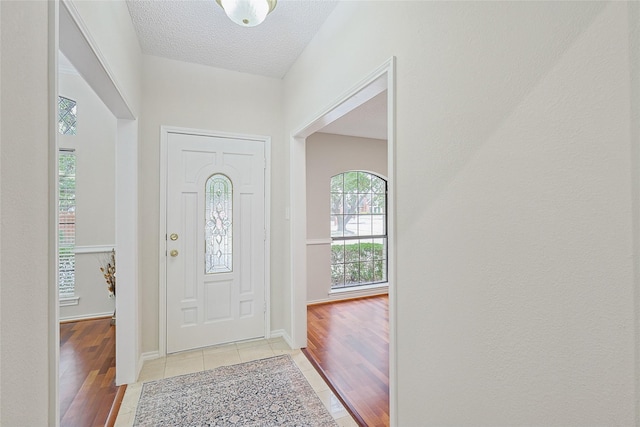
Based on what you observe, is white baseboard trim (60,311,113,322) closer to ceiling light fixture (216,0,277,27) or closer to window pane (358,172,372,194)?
ceiling light fixture (216,0,277,27)

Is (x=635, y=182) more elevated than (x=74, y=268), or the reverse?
(x=635, y=182)

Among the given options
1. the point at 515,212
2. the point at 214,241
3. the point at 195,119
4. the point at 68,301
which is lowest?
the point at 68,301

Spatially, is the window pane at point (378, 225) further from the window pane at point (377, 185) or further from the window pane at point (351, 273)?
the window pane at point (351, 273)

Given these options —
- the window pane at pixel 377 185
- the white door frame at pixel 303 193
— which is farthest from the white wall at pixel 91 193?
the window pane at pixel 377 185

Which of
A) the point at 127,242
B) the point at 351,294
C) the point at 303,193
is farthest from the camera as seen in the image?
the point at 351,294

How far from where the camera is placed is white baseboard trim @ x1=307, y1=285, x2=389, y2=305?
450 cm

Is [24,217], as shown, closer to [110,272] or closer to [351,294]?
[110,272]

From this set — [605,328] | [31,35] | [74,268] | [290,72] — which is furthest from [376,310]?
[31,35]

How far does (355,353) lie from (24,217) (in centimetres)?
260

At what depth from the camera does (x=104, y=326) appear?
3.42 m

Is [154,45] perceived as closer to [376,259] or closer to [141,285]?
[141,285]

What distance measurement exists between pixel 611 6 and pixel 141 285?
3114 millimetres

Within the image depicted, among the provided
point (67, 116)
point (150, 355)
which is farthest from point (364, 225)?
point (67, 116)

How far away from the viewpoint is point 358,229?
499 cm
